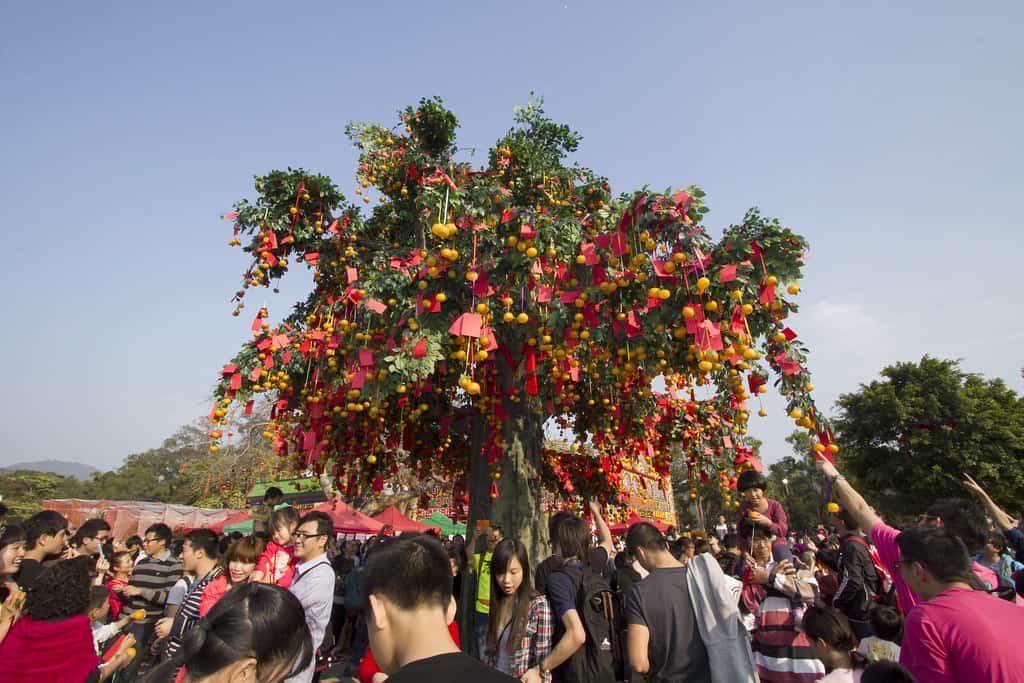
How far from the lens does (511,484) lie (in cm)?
662

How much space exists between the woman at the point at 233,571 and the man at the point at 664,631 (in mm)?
2485

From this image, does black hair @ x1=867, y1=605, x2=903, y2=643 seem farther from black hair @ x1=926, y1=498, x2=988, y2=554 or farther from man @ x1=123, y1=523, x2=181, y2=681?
man @ x1=123, y1=523, x2=181, y2=681

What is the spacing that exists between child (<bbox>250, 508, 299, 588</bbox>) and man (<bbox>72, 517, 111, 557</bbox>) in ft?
8.62

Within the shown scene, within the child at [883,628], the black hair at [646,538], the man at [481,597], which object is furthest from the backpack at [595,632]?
the child at [883,628]

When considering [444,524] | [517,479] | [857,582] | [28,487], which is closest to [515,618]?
[857,582]

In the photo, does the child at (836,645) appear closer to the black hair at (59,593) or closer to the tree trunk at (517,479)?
the black hair at (59,593)

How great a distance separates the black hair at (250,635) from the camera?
1.48 m

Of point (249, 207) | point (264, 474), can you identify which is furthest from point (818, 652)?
point (264, 474)

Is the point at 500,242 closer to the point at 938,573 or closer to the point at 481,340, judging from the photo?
the point at 481,340

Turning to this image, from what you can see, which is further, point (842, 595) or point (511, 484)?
point (511, 484)

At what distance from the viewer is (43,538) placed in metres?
3.77

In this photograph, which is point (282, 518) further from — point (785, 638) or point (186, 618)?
point (785, 638)

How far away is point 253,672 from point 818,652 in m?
2.76

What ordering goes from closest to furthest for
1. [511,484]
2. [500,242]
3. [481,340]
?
[481,340] → [500,242] → [511,484]
